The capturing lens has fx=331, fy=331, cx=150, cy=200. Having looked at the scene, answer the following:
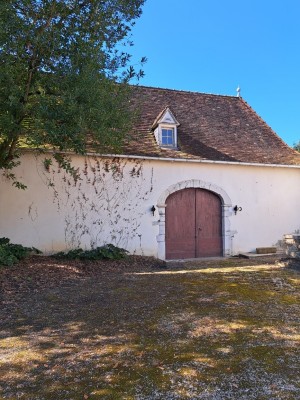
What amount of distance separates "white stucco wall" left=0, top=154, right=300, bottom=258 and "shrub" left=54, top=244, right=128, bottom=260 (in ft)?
1.54

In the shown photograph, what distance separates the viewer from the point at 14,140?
7449 millimetres

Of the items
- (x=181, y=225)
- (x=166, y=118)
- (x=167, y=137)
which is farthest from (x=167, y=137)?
(x=181, y=225)

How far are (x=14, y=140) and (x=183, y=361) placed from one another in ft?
20.1

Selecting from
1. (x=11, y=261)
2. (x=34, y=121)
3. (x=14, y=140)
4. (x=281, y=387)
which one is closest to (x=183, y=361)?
(x=281, y=387)

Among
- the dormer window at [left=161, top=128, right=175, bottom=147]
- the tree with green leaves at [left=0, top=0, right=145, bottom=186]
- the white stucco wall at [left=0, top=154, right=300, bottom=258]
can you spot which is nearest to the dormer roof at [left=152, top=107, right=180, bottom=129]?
the dormer window at [left=161, top=128, right=175, bottom=147]

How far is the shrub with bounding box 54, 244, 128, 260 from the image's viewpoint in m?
9.17

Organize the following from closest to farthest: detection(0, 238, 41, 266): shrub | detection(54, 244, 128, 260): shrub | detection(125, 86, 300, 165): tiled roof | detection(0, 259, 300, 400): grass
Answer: detection(0, 259, 300, 400): grass → detection(0, 238, 41, 266): shrub → detection(54, 244, 128, 260): shrub → detection(125, 86, 300, 165): tiled roof

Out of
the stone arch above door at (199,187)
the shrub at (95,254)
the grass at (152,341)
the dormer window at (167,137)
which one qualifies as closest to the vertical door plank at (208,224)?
the stone arch above door at (199,187)

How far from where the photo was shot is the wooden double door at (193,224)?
435 inches

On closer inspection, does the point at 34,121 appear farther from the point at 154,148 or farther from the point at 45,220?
the point at 154,148

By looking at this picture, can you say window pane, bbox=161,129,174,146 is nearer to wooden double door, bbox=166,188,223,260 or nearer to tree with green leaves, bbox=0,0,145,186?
wooden double door, bbox=166,188,223,260

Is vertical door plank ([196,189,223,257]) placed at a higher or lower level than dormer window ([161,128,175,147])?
lower

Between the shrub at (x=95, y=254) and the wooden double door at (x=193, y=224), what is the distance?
2117 mm

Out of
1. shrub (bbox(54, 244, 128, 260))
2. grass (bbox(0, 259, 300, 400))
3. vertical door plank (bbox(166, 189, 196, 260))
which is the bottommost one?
grass (bbox(0, 259, 300, 400))
